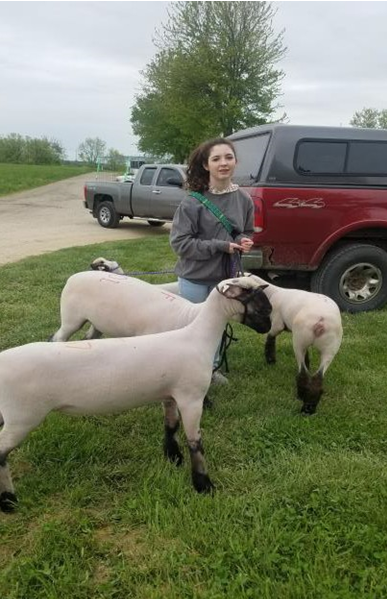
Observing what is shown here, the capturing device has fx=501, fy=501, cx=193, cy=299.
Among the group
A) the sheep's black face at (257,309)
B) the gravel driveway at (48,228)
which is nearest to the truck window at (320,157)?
the sheep's black face at (257,309)

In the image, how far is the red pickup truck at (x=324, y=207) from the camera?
597 centimetres

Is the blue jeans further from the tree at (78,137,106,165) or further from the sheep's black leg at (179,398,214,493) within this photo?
the tree at (78,137,106,165)

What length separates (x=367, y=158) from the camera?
6348mm

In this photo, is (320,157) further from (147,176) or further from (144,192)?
(147,176)

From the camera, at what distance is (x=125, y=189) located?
15.1 meters

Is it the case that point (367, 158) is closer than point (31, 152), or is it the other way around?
point (367, 158)

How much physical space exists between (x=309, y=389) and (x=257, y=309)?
1.30 m

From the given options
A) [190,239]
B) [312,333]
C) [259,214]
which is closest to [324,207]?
[259,214]

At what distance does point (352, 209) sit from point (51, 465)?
15.0ft

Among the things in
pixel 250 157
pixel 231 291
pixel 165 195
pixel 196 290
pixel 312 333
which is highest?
pixel 250 157

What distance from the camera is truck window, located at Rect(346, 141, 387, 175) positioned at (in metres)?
6.29

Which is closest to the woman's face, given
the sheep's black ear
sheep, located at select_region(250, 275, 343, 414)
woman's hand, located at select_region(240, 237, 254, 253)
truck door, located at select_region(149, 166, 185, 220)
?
woman's hand, located at select_region(240, 237, 254, 253)

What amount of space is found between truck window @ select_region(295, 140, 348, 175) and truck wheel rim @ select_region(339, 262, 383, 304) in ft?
4.12

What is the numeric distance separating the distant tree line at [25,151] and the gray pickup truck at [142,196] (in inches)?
2045
